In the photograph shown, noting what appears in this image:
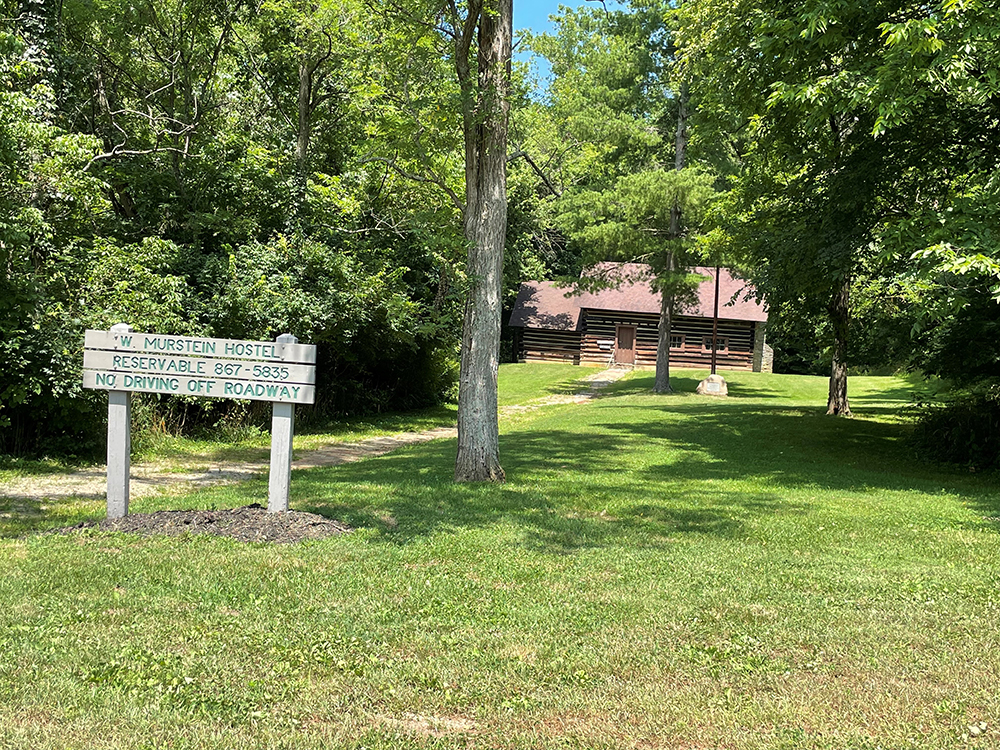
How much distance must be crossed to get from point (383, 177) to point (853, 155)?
1043 centimetres

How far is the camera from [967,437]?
14484 millimetres

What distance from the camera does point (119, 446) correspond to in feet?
26.1

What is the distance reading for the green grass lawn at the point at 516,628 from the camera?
377cm

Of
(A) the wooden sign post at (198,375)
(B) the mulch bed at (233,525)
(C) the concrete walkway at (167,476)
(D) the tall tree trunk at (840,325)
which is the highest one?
(D) the tall tree trunk at (840,325)

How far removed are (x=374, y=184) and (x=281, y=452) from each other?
13.8m

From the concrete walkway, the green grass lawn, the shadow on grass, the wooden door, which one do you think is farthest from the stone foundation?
the green grass lawn

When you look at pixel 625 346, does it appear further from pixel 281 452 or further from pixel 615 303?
pixel 281 452

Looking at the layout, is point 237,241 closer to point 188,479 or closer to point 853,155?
point 188,479

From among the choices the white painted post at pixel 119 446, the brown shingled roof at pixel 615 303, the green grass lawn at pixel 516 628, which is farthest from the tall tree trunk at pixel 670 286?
the white painted post at pixel 119 446

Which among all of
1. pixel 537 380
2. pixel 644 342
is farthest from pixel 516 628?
pixel 644 342

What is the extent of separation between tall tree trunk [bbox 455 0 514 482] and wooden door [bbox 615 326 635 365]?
37.0 meters

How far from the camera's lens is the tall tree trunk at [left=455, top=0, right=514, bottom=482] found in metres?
10.6

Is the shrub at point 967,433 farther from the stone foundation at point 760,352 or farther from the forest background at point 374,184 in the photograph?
the stone foundation at point 760,352

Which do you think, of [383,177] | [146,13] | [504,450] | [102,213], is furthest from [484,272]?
[146,13]
